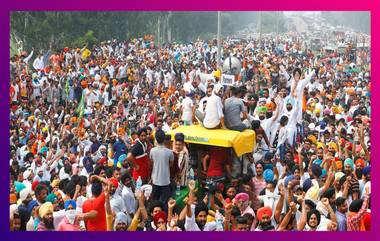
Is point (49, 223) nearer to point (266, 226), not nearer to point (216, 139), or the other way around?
point (216, 139)

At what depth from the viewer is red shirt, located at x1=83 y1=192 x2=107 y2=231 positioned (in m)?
8.55

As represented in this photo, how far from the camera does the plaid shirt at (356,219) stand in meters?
8.75

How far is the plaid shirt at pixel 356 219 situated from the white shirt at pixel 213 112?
5.94 feet

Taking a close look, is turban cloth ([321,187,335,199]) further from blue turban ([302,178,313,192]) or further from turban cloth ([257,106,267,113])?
turban cloth ([257,106,267,113])

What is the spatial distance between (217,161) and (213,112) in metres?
0.55

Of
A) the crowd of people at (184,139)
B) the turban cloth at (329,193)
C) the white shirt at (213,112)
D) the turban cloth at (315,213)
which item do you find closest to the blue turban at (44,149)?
the crowd of people at (184,139)

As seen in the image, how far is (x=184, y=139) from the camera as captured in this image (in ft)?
29.1

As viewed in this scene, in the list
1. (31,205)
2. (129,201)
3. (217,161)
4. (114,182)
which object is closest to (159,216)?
(129,201)

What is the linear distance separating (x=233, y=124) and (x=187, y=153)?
620 millimetres

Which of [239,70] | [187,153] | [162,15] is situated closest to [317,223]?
[187,153]

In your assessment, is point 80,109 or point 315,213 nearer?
point 315,213

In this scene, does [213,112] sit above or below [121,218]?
above

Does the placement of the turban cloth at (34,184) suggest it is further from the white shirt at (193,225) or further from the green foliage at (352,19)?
the green foliage at (352,19)
